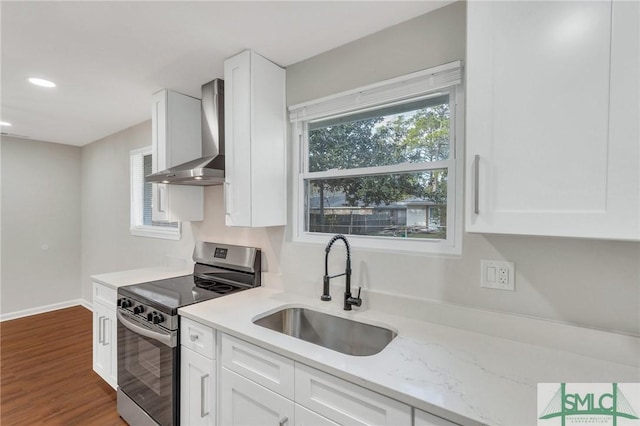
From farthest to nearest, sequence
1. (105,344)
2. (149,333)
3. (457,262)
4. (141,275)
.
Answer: (141,275) < (105,344) < (149,333) < (457,262)

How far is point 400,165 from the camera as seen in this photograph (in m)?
1.63

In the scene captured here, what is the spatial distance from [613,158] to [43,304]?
232 inches

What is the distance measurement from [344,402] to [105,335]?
219cm

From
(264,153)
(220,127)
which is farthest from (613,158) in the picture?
(220,127)

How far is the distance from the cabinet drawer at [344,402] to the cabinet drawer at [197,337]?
0.56m

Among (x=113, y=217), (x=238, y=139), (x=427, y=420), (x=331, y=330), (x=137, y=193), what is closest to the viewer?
(x=427, y=420)

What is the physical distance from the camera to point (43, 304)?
420 centimetres

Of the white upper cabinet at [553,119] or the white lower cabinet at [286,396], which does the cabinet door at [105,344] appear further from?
the white upper cabinet at [553,119]

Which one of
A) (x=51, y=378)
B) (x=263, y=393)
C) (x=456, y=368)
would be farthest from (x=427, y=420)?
(x=51, y=378)

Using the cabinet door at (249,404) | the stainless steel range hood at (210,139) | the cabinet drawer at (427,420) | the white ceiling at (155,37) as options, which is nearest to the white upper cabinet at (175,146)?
the white ceiling at (155,37)

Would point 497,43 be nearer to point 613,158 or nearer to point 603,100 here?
point 603,100

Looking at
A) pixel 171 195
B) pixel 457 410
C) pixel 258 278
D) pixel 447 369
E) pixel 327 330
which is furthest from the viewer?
pixel 171 195

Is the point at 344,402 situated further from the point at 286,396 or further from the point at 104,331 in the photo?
the point at 104,331

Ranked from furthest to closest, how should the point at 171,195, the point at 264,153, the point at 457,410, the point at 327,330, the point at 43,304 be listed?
1. the point at 43,304
2. the point at 171,195
3. the point at 264,153
4. the point at 327,330
5. the point at 457,410
